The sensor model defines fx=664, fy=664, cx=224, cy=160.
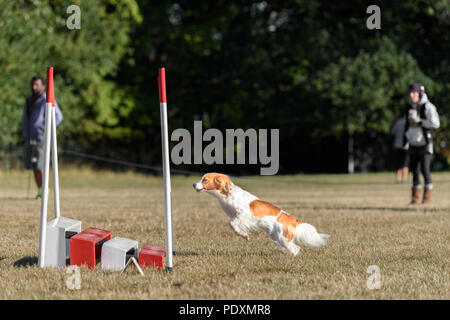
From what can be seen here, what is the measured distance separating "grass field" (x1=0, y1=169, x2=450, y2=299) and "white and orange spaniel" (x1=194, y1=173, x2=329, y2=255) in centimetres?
22

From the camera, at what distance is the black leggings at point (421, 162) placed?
12.1 m

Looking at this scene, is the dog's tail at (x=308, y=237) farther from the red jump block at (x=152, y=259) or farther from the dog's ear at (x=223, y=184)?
the red jump block at (x=152, y=259)

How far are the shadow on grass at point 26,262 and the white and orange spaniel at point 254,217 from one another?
1.68 metres

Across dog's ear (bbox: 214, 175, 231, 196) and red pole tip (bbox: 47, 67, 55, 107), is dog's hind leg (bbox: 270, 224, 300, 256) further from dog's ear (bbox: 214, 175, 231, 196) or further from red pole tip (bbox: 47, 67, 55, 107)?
red pole tip (bbox: 47, 67, 55, 107)

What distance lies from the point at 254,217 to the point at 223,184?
429 millimetres

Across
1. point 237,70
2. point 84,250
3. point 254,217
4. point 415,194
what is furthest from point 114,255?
point 237,70

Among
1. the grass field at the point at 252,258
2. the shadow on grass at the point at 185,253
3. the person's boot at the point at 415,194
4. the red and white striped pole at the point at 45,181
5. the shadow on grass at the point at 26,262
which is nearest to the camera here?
the grass field at the point at 252,258

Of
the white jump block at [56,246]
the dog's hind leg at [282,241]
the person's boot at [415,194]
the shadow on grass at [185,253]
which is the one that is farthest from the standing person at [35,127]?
the dog's hind leg at [282,241]

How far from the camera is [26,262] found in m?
6.23
